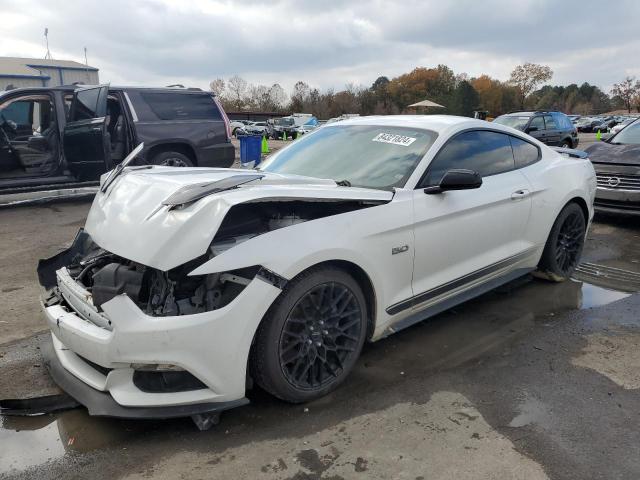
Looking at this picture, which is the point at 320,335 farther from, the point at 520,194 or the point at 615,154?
the point at 615,154

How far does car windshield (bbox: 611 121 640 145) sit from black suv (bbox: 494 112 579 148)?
248 inches

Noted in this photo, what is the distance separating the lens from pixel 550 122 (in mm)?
15891

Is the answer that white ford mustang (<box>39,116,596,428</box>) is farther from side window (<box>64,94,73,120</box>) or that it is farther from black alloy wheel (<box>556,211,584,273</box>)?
side window (<box>64,94,73,120</box>)

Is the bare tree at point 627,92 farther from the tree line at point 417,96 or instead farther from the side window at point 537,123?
the side window at point 537,123

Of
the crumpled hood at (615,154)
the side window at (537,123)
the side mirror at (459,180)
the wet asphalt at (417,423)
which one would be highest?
the side window at (537,123)

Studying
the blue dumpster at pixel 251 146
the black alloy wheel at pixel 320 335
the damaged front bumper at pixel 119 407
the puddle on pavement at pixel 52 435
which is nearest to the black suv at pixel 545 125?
the blue dumpster at pixel 251 146

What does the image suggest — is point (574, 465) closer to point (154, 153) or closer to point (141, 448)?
point (141, 448)

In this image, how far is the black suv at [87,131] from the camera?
8.07 m

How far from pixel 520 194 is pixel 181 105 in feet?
22.0

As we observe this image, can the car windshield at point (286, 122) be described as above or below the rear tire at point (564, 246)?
above

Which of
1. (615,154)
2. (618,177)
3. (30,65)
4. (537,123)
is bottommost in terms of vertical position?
(618,177)

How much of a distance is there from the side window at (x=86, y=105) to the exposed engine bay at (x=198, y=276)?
5888mm

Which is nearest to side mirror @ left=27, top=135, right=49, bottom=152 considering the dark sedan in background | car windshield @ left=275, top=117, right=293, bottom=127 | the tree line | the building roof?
the dark sedan in background

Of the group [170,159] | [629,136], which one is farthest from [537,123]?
[170,159]
